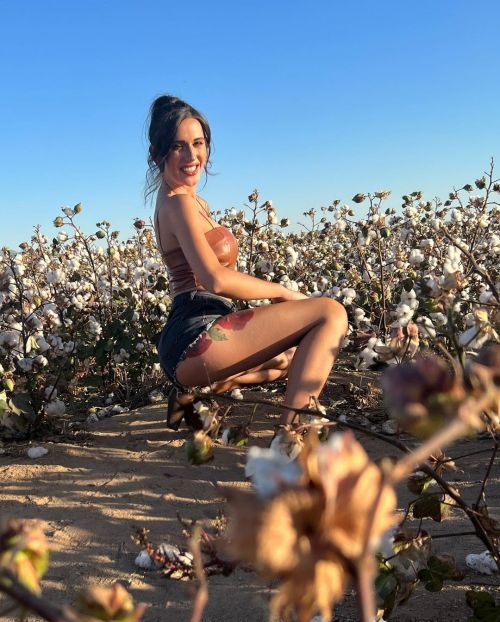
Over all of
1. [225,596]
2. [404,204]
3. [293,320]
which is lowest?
[225,596]

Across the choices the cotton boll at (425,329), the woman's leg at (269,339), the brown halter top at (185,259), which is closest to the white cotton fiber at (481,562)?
the cotton boll at (425,329)

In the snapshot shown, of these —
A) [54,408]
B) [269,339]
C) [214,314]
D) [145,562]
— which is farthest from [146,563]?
[54,408]

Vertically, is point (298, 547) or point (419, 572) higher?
point (298, 547)

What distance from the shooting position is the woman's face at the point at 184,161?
3.41m

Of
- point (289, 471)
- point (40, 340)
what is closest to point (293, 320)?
point (40, 340)

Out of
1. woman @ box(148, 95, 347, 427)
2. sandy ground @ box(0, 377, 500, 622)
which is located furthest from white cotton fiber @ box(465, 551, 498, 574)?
woman @ box(148, 95, 347, 427)

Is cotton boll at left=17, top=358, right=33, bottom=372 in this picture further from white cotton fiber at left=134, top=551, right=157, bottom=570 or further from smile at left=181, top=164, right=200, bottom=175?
white cotton fiber at left=134, top=551, right=157, bottom=570

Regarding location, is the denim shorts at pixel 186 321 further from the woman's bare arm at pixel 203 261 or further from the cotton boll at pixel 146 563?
the cotton boll at pixel 146 563

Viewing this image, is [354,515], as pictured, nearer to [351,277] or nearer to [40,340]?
[40,340]

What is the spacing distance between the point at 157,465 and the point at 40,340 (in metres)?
1.25

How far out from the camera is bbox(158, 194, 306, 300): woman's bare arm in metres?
3.02

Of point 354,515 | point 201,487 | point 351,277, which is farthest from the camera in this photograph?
point 351,277

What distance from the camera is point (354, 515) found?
362 millimetres

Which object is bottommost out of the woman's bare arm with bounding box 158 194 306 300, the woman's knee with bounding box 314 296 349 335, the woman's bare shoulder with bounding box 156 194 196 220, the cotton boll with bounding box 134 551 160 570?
the cotton boll with bounding box 134 551 160 570
